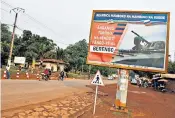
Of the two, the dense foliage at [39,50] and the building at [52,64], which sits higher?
the dense foliage at [39,50]

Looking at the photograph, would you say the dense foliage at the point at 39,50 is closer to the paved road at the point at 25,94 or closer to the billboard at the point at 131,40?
the paved road at the point at 25,94

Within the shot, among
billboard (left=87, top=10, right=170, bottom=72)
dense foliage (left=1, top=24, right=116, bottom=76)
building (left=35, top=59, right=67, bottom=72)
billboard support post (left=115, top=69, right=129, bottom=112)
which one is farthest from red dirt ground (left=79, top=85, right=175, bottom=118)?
building (left=35, top=59, right=67, bottom=72)

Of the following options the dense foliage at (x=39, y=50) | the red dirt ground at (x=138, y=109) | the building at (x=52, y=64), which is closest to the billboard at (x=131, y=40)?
the red dirt ground at (x=138, y=109)

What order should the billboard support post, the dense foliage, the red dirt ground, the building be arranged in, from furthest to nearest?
the building → the dense foliage → the billboard support post → the red dirt ground

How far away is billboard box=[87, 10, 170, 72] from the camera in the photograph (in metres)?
12.0

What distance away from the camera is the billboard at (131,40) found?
39.2ft

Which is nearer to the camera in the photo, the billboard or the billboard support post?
the billboard

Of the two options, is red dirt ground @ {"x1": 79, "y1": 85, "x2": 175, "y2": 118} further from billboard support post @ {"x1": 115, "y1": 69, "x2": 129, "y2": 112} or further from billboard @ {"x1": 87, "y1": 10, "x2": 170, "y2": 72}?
billboard @ {"x1": 87, "y1": 10, "x2": 170, "y2": 72}

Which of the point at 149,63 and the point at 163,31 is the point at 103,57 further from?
the point at 163,31

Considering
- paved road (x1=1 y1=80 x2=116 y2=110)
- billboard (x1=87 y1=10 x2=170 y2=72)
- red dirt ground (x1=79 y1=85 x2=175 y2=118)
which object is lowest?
red dirt ground (x1=79 y1=85 x2=175 y2=118)

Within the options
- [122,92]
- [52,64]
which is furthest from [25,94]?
[52,64]

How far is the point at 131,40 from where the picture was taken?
12367mm

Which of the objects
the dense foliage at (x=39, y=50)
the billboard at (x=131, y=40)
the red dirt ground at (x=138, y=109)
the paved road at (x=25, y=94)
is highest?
the dense foliage at (x=39, y=50)

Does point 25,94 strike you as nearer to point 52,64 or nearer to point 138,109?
point 138,109
